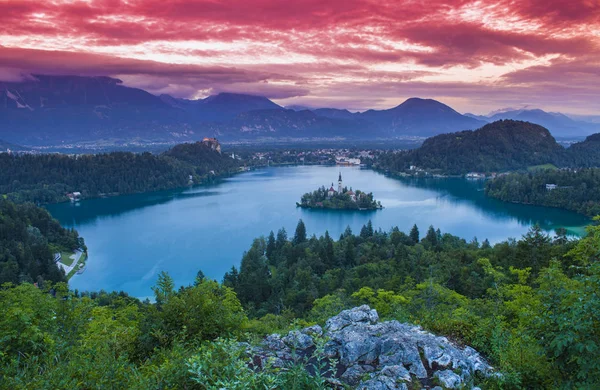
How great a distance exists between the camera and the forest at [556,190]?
164ft

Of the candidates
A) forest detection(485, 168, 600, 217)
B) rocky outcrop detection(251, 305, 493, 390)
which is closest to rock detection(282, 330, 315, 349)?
rocky outcrop detection(251, 305, 493, 390)

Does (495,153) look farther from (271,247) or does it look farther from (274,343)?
(274,343)

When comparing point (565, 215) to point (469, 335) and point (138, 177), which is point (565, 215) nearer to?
point (469, 335)

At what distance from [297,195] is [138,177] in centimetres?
3154

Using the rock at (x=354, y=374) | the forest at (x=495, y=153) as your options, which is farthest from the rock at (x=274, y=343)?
the forest at (x=495, y=153)

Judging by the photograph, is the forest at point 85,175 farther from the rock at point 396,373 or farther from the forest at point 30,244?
the rock at point 396,373

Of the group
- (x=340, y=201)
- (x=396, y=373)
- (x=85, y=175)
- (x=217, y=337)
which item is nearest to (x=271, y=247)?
(x=340, y=201)

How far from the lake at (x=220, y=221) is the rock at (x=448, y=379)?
2369 cm

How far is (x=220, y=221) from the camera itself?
147 ft

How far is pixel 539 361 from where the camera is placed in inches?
189

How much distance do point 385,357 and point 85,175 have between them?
74.9 meters

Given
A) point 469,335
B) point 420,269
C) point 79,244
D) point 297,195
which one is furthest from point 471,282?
point 297,195

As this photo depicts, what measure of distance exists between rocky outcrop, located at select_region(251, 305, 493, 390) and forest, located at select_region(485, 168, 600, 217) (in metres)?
51.0

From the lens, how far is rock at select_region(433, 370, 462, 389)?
4.68 metres
